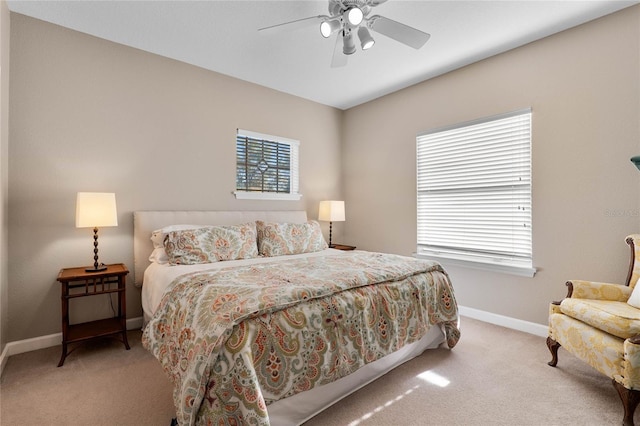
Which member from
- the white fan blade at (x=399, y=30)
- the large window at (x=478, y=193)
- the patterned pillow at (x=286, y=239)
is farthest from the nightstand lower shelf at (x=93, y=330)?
the large window at (x=478, y=193)

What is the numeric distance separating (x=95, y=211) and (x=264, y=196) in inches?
75.1

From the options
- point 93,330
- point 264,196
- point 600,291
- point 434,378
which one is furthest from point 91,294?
point 600,291

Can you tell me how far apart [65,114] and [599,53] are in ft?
15.5

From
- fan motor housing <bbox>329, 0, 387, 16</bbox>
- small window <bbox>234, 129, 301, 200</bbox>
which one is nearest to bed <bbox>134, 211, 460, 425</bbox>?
small window <bbox>234, 129, 301, 200</bbox>

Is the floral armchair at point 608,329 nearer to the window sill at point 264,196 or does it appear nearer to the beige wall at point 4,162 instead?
the window sill at point 264,196

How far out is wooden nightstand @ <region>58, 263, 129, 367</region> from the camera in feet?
7.86

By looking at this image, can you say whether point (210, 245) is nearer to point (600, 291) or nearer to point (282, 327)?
point (282, 327)

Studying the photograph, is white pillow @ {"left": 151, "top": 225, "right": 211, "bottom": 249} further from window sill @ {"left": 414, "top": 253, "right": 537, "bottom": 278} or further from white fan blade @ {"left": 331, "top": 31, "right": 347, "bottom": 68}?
window sill @ {"left": 414, "top": 253, "right": 537, "bottom": 278}

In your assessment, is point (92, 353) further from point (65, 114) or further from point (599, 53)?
point (599, 53)

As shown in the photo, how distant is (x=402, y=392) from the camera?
2020 millimetres

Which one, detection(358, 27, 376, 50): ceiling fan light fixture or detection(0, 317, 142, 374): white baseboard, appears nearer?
detection(358, 27, 376, 50): ceiling fan light fixture

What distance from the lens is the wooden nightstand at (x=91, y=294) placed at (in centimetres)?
240

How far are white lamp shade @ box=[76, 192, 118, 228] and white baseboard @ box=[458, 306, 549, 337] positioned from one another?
3726 millimetres

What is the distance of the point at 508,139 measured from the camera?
316 cm
